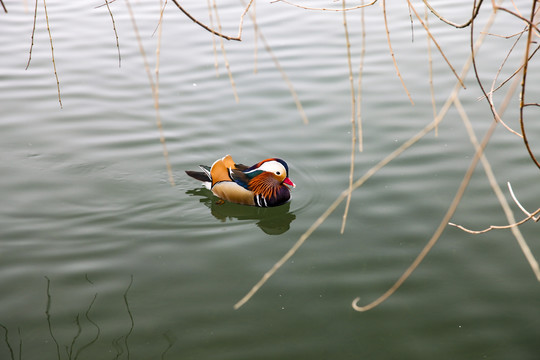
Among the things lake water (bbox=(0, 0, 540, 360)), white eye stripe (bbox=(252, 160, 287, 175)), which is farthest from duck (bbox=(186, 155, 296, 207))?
lake water (bbox=(0, 0, 540, 360))

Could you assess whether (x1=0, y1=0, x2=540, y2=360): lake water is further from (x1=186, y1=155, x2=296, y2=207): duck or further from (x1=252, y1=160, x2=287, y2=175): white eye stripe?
(x1=252, y1=160, x2=287, y2=175): white eye stripe

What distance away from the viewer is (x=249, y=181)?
5.20 m

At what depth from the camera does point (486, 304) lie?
3.68 m

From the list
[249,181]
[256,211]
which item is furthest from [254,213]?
[249,181]

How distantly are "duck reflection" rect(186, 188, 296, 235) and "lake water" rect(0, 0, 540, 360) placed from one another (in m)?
0.02

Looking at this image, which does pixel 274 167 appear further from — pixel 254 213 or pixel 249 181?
pixel 254 213

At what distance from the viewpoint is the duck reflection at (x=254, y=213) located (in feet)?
15.9

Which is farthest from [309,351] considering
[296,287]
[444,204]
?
[444,204]

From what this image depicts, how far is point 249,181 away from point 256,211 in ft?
0.80

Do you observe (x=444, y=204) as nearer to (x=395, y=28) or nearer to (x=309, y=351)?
(x=309, y=351)

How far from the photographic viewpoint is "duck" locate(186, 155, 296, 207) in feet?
16.7

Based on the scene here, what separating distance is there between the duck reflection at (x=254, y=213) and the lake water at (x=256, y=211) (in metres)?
0.02

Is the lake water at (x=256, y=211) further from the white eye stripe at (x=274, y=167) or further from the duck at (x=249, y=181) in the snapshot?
the white eye stripe at (x=274, y=167)

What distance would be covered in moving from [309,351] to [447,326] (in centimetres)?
77
